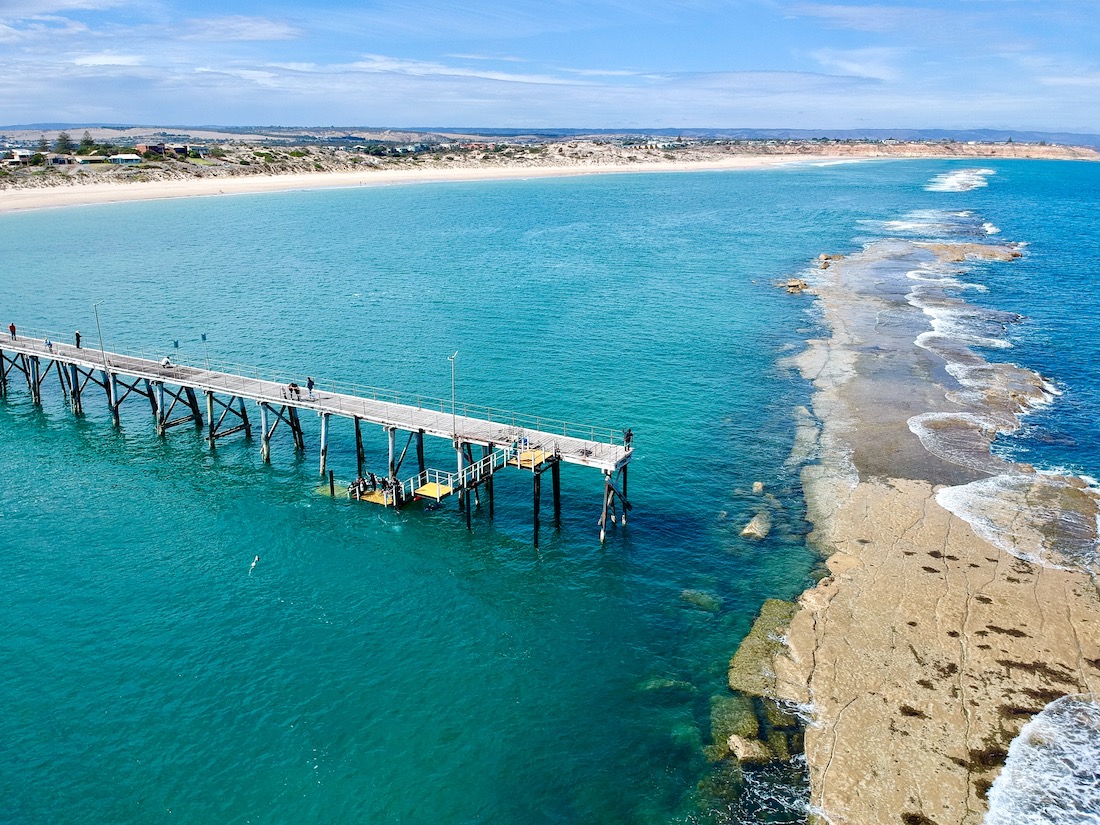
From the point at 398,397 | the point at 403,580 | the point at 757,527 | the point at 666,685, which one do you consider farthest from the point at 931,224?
the point at 666,685

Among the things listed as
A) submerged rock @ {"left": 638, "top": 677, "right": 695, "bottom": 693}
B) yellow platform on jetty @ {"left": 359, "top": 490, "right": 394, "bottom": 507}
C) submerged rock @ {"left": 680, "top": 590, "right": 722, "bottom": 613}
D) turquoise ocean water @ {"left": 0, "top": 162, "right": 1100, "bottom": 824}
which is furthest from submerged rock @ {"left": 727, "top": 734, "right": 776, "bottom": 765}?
yellow platform on jetty @ {"left": 359, "top": 490, "right": 394, "bottom": 507}

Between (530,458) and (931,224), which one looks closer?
(530,458)

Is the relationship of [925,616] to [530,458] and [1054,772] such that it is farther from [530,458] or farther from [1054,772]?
[530,458]

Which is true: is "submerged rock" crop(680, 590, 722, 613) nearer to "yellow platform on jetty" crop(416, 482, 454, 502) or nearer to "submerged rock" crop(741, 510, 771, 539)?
"submerged rock" crop(741, 510, 771, 539)

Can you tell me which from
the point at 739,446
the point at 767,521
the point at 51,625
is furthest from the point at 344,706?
the point at 739,446

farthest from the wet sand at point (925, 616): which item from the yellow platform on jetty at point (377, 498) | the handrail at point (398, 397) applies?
the yellow platform on jetty at point (377, 498)

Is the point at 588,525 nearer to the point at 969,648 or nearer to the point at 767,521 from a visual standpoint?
the point at 767,521
